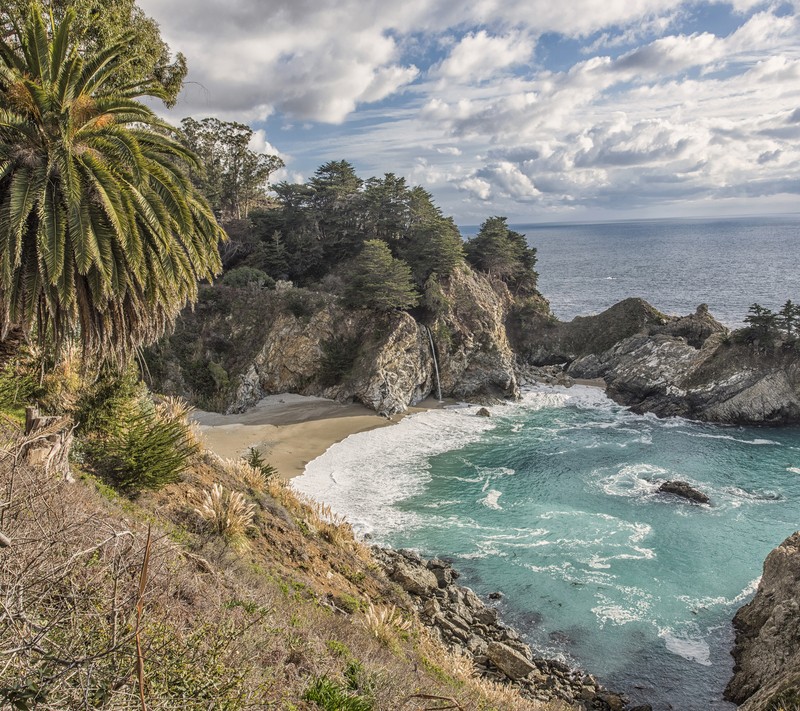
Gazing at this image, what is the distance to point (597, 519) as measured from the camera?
816 inches

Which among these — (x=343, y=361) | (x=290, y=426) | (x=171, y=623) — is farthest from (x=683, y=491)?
(x=171, y=623)

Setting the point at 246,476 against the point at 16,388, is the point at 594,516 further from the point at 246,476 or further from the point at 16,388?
the point at 16,388

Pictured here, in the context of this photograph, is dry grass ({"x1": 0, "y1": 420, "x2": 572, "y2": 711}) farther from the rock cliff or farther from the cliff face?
the rock cliff

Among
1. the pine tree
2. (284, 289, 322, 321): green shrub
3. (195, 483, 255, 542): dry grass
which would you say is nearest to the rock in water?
the pine tree

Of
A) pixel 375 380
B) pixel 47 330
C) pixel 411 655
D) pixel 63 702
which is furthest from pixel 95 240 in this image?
pixel 375 380

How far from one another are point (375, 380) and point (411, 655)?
23611mm

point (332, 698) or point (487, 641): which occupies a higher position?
point (332, 698)

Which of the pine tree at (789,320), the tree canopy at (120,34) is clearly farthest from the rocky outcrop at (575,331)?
the tree canopy at (120,34)

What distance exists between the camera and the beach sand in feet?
82.7

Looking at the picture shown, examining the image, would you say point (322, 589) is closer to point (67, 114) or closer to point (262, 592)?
point (262, 592)

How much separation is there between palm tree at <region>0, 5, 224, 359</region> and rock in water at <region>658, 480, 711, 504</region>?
21.8 metres

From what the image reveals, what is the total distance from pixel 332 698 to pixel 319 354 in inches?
1153

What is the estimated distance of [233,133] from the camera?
1881 inches

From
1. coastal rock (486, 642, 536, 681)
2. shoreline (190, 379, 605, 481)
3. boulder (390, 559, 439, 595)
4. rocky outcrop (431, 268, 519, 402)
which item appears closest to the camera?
coastal rock (486, 642, 536, 681)
